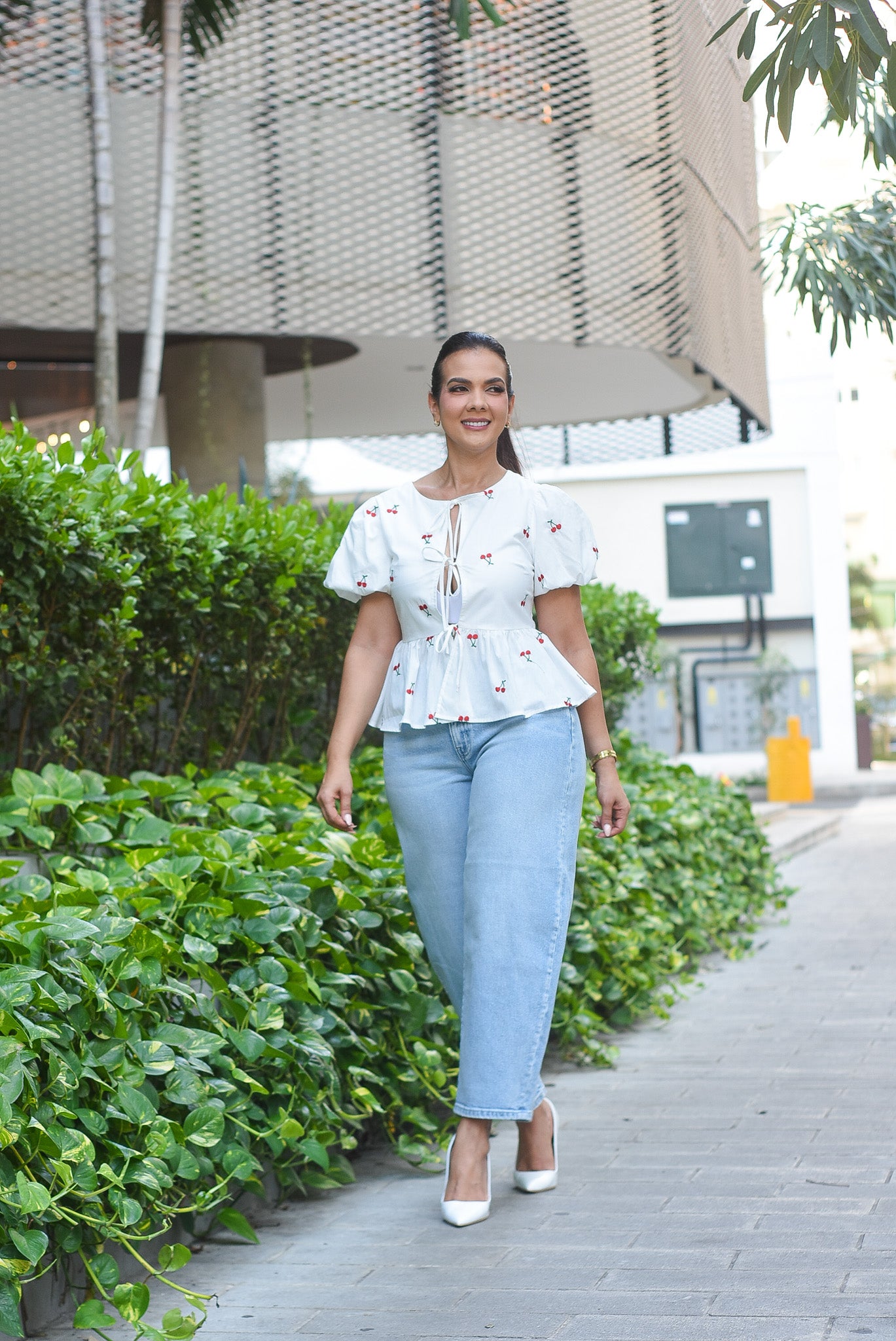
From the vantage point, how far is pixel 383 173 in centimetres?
992

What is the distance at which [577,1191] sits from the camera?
3.37m

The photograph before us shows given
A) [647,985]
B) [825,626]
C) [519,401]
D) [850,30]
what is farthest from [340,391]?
[825,626]

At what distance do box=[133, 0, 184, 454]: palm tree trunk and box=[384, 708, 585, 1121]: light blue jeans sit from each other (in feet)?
18.9

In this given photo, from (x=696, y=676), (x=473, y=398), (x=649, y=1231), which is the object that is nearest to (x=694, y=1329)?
(x=649, y=1231)

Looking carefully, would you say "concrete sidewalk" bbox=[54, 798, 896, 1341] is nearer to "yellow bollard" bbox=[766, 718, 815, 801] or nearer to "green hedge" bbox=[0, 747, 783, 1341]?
"green hedge" bbox=[0, 747, 783, 1341]

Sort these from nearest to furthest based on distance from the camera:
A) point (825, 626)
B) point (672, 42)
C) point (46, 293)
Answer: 1. point (46, 293)
2. point (672, 42)
3. point (825, 626)

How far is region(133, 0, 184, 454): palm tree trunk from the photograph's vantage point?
28.1ft

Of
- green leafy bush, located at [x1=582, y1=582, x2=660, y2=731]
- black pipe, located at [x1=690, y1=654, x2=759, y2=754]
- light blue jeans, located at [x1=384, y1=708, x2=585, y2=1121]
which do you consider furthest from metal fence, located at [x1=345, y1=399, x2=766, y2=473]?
black pipe, located at [x1=690, y1=654, x2=759, y2=754]

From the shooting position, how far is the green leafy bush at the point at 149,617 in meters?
3.81

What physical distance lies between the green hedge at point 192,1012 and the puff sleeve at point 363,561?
712 mm

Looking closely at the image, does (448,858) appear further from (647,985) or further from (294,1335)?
(647,985)

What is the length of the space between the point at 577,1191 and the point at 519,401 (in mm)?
11252

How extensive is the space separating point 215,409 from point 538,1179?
27.5 feet

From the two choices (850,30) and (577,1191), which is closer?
(850,30)
